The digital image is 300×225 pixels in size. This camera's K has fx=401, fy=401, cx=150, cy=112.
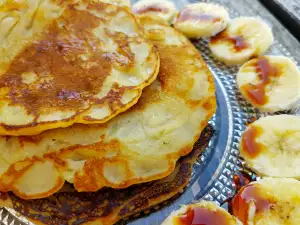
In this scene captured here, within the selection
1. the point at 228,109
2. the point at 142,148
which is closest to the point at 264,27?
the point at 228,109

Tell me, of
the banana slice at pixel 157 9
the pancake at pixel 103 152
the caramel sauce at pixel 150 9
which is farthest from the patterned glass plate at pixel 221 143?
the caramel sauce at pixel 150 9

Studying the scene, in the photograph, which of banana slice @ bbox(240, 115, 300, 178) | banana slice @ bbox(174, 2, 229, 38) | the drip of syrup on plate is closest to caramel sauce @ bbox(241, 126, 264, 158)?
banana slice @ bbox(240, 115, 300, 178)

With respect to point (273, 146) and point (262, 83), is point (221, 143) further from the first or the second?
point (262, 83)

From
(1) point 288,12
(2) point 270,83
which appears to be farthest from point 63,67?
(1) point 288,12

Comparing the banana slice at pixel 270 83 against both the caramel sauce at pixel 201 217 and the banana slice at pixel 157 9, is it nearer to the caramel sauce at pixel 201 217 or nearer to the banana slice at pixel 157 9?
the banana slice at pixel 157 9

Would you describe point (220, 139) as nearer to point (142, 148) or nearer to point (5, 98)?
point (142, 148)
